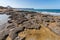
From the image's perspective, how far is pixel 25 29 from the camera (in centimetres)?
843

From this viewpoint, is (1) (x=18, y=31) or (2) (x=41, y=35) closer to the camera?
(2) (x=41, y=35)

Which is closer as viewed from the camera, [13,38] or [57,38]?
[57,38]

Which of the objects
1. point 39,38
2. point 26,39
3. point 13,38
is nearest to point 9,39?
point 13,38

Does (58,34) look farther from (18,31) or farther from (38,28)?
(18,31)

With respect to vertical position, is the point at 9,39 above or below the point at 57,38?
below

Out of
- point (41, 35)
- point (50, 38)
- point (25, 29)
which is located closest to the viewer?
point (50, 38)

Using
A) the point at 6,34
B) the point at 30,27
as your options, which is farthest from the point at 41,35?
the point at 6,34

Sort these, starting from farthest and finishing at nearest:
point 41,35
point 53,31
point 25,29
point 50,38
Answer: point 25,29 → point 53,31 → point 41,35 → point 50,38

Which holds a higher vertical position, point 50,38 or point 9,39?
point 50,38

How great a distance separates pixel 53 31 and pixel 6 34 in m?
2.98

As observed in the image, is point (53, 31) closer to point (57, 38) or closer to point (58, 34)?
point (58, 34)

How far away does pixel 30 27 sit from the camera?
854 cm

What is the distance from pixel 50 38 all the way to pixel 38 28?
6.76 feet

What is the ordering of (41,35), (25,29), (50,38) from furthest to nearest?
(25,29) → (41,35) → (50,38)
